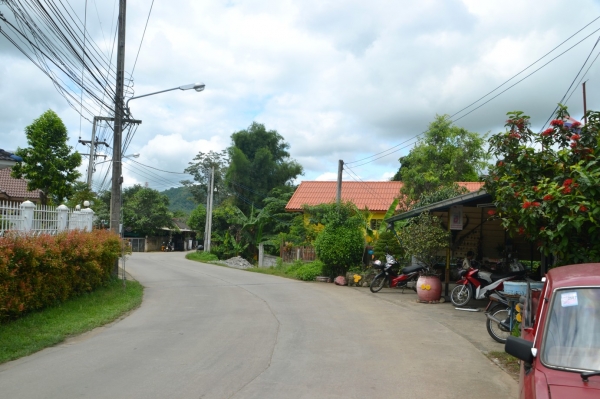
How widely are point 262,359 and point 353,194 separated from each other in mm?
29150

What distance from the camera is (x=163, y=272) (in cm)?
2439

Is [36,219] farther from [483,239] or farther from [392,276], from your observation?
[483,239]

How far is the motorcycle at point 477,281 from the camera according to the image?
1334cm

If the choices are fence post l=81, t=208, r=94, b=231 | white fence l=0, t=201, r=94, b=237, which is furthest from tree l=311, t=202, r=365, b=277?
white fence l=0, t=201, r=94, b=237

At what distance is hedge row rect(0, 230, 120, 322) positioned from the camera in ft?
30.9

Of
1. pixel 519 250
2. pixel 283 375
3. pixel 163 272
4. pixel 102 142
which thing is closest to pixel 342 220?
pixel 519 250

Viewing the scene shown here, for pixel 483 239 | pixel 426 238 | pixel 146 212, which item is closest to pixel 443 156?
A: pixel 483 239

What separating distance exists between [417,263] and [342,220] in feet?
13.5

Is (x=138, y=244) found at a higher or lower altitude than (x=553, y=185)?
lower

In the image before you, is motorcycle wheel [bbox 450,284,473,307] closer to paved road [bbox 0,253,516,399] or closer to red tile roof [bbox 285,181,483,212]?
paved road [bbox 0,253,516,399]

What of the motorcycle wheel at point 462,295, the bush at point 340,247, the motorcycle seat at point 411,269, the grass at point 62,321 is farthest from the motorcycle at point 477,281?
the grass at point 62,321

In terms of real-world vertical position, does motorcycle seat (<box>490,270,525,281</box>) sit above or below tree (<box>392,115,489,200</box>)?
below

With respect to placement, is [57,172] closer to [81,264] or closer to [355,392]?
[81,264]

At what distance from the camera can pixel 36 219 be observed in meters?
12.1
